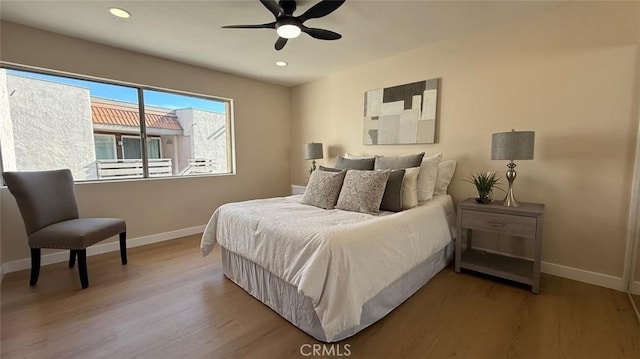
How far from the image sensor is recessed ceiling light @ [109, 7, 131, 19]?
7.34 feet

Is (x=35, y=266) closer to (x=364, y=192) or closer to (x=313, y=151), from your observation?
(x=364, y=192)

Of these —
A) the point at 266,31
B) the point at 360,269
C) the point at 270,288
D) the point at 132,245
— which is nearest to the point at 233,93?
the point at 266,31

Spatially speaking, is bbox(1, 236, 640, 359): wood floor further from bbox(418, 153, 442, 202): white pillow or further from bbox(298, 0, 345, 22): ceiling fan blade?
bbox(298, 0, 345, 22): ceiling fan blade

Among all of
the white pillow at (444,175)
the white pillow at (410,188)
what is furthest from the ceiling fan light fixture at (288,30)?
the white pillow at (444,175)

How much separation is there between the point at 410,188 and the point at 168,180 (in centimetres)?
310

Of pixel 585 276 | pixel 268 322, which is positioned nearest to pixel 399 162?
pixel 585 276

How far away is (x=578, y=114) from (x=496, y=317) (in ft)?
5.98

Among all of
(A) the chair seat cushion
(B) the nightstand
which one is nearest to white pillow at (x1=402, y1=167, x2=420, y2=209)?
(B) the nightstand

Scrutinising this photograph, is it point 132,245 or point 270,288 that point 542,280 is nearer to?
point 270,288

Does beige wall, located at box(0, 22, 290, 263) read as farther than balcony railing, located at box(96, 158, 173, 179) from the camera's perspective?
No

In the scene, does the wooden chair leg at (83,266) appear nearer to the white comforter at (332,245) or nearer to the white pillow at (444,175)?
the white comforter at (332,245)

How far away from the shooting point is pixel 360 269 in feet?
5.08

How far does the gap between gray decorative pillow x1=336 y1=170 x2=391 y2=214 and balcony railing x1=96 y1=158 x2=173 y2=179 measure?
263 cm

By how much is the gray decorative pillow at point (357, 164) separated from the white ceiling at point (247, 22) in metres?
1.30
